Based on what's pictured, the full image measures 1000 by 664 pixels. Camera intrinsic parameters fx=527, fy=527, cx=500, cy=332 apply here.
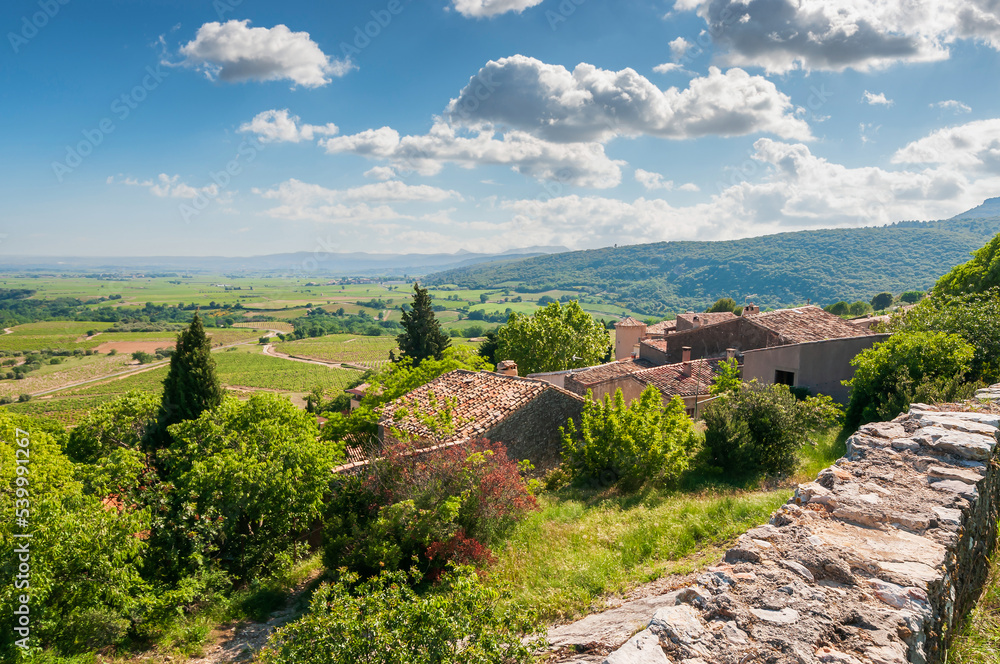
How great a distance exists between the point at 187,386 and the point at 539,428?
64.8 feet

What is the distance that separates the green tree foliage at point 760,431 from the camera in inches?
505

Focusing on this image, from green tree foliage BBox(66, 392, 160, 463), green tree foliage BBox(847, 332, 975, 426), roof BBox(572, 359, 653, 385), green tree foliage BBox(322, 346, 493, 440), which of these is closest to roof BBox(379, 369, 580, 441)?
green tree foliage BBox(322, 346, 493, 440)

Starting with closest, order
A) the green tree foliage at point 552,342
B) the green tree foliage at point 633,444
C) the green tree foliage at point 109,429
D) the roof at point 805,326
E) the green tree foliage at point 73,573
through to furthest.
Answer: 1. the green tree foliage at point 73,573
2. the green tree foliage at point 633,444
3. the green tree foliage at point 109,429
4. the roof at point 805,326
5. the green tree foliage at point 552,342

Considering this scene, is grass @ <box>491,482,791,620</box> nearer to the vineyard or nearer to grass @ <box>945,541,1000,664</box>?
grass @ <box>945,541,1000,664</box>

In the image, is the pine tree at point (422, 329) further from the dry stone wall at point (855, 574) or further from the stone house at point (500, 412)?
the dry stone wall at point (855, 574)

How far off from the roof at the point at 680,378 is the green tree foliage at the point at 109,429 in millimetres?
22461

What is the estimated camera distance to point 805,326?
29469 mm

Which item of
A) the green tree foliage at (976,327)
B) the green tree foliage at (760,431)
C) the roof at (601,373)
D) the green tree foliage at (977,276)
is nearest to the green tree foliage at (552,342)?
the roof at (601,373)

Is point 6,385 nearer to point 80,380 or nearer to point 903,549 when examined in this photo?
point 80,380

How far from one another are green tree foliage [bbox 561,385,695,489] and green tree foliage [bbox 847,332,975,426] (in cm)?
468

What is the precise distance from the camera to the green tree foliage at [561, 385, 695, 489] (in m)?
13.5

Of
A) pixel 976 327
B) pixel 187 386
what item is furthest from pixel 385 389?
pixel 976 327

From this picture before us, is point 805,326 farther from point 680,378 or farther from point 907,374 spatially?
point 907,374

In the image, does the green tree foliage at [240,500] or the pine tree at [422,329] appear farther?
the pine tree at [422,329]
